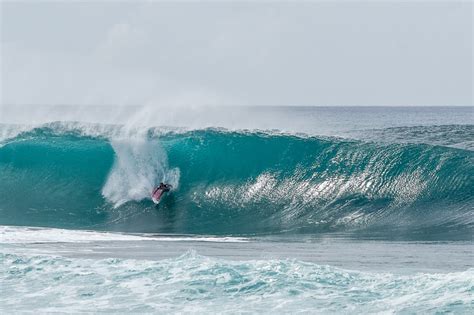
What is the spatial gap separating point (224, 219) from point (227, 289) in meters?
9.64

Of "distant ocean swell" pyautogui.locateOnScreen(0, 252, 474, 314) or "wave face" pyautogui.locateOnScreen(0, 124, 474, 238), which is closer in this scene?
"distant ocean swell" pyautogui.locateOnScreen(0, 252, 474, 314)

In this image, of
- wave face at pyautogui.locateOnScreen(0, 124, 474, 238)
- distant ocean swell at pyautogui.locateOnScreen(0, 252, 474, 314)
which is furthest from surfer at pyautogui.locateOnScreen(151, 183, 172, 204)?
distant ocean swell at pyautogui.locateOnScreen(0, 252, 474, 314)

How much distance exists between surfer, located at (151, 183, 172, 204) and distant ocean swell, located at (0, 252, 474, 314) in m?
9.45

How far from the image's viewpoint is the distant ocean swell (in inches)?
434

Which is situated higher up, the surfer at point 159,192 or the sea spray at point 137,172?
the sea spray at point 137,172

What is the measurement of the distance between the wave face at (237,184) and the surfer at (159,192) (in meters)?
0.19

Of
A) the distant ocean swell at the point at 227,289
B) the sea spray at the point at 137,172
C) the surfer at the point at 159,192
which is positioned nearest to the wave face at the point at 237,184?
the sea spray at the point at 137,172

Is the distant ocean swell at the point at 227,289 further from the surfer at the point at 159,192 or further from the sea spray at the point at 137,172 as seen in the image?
the sea spray at the point at 137,172

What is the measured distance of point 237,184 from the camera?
2405cm

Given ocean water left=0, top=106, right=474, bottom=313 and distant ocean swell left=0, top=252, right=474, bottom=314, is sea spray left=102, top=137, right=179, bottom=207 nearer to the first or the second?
ocean water left=0, top=106, right=474, bottom=313

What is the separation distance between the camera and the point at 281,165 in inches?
976

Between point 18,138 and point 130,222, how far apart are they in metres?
9.96

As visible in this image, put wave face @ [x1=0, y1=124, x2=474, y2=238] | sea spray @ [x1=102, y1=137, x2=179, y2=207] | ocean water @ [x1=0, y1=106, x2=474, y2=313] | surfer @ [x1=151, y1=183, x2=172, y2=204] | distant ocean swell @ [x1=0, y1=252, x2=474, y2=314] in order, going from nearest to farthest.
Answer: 1. distant ocean swell @ [x1=0, y1=252, x2=474, y2=314]
2. ocean water @ [x1=0, y1=106, x2=474, y2=313]
3. wave face @ [x1=0, y1=124, x2=474, y2=238]
4. surfer @ [x1=151, y1=183, x2=172, y2=204]
5. sea spray @ [x1=102, y1=137, x2=179, y2=207]

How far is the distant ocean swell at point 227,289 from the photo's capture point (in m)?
11.0
